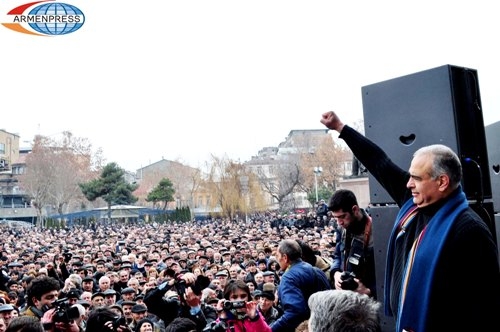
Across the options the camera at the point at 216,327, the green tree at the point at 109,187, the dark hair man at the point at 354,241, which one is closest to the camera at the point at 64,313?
the camera at the point at 216,327

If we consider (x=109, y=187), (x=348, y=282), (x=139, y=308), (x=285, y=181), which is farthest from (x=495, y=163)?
(x=285, y=181)

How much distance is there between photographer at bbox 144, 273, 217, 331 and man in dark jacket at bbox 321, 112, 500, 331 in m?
2.40

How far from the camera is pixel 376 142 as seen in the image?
9.06ft

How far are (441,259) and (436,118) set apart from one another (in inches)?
31.1

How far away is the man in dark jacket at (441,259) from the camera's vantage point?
77.2 inches

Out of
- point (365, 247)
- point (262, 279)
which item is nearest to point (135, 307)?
point (262, 279)

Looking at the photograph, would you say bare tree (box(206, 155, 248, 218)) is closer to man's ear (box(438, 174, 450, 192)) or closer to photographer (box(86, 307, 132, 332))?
photographer (box(86, 307, 132, 332))

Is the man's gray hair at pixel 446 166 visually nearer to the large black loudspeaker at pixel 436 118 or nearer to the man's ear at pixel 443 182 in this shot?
the man's ear at pixel 443 182

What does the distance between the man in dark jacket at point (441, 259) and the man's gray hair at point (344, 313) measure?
0.36m

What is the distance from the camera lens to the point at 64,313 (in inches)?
139

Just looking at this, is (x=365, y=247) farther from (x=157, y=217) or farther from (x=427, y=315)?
(x=157, y=217)

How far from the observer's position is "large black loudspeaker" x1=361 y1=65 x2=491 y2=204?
95.5 inches

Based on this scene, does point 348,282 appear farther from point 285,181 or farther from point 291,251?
point 285,181

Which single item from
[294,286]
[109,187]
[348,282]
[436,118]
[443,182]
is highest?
[109,187]
